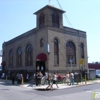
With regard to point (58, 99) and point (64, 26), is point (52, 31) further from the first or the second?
point (58, 99)

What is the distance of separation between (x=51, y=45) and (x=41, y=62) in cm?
338

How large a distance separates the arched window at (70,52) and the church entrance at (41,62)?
174 inches

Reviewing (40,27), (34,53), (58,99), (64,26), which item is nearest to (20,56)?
(34,53)

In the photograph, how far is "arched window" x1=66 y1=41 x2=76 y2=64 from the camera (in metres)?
29.2

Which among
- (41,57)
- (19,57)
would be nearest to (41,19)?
(41,57)

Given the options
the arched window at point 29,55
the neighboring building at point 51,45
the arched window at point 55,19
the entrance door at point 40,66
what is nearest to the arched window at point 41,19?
the neighboring building at point 51,45

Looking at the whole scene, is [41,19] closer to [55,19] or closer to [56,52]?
[55,19]

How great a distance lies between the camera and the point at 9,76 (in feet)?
110

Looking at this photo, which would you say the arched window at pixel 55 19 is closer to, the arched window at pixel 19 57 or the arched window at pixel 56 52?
the arched window at pixel 56 52

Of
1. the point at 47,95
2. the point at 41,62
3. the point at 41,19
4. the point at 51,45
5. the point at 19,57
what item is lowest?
the point at 47,95

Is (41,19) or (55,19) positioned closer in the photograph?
(55,19)

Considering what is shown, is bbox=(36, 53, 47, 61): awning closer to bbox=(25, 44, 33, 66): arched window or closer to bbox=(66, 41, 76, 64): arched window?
bbox=(25, 44, 33, 66): arched window

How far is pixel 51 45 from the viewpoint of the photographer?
2656 cm

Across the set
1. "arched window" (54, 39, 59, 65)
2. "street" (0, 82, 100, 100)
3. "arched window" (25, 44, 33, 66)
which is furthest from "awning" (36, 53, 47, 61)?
"street" (0, 82, 100, 100)
